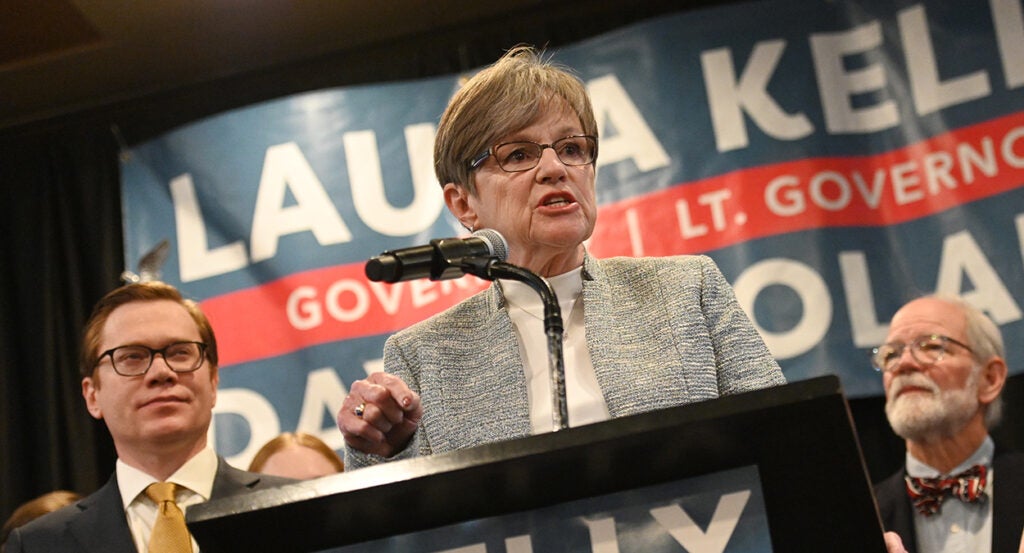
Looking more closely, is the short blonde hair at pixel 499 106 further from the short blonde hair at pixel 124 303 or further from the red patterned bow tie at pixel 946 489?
the red patterned bow tie at pixel 946 489

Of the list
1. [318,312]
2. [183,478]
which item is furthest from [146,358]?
[318,312]

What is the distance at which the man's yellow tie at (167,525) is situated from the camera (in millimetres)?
2521

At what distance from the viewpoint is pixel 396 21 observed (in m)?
4.45

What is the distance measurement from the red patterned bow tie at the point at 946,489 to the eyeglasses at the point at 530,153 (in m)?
1.87

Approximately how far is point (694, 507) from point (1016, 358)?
256 cm

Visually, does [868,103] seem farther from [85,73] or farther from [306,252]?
[85,73]

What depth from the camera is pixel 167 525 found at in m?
2.56

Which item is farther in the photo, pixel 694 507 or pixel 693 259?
pixel 693 259

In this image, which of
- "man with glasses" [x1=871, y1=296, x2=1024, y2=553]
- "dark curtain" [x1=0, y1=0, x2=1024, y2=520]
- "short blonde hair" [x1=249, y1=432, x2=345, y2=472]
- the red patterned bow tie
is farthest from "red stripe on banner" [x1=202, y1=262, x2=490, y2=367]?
the red patterned bow tie

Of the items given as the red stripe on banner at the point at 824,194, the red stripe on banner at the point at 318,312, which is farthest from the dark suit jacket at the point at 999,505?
the red stripe on banner at the point at 318,312

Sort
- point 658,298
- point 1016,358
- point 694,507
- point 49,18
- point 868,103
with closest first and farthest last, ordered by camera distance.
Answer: point 694,507
point 658,298
point 1016,358
point 868,103
point 49,18

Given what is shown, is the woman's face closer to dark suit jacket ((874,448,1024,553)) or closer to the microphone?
the microphone

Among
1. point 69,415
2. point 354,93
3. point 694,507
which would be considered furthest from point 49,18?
point 694,507

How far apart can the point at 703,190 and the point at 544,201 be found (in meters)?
2.03
